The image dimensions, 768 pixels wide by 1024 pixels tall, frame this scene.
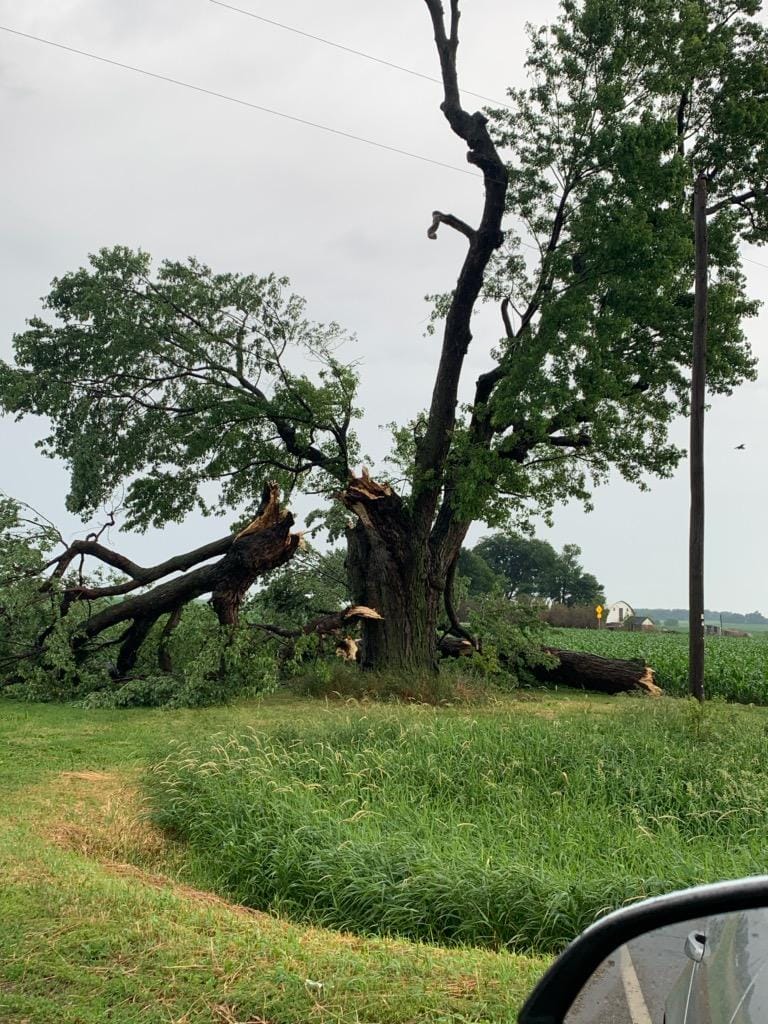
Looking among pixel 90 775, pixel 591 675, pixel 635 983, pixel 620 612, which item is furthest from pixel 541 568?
pixel 635 983

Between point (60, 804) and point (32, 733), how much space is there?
4.33 meters

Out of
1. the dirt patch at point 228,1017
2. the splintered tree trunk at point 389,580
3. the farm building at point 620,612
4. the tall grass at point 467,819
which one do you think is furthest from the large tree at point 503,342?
the farm building at point 620,612

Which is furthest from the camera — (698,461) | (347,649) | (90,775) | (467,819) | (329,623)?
(329,623)

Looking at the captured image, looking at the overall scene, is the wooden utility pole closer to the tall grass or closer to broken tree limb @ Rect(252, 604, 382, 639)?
the tall grass

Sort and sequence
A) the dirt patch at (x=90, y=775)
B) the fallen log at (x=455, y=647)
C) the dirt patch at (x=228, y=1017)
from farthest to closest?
the fallen log at (x=455, y=647)
the dirt patch at (x=90, y=775)
the dirt patch at (x=228, y=1017)

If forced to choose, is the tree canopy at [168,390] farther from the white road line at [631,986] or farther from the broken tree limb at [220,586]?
the white road line at [631,986]

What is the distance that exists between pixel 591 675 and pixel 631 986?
19.6m

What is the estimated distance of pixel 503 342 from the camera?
61.4ft

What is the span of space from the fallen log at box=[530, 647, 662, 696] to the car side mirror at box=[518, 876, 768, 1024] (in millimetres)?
19292

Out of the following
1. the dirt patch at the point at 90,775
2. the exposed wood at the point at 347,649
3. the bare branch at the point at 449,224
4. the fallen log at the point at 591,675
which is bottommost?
the dirt patch at the point at 90,775

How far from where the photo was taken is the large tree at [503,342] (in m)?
17.0

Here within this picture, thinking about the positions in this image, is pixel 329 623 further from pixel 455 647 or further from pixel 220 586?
pixel 455 647

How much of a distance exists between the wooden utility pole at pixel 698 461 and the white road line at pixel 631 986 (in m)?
15.2

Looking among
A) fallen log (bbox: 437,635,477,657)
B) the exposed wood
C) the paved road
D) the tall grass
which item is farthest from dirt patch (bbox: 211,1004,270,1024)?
fallen log (bbox: 437,635,477,657)
